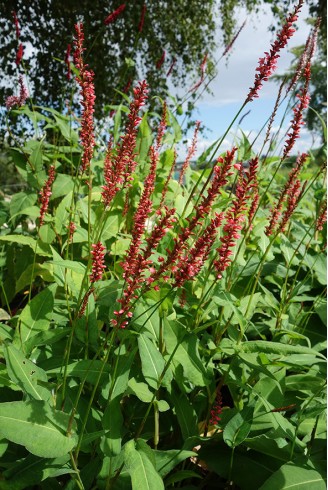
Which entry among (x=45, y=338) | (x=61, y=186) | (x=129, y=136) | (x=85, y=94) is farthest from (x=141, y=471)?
(x=61, y=186)

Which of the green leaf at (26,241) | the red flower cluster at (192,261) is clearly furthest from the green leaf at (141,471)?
the green leaf at (26,241)

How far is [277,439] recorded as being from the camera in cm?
134

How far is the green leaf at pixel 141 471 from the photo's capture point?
42.4 inches

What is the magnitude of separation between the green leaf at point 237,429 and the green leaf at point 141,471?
236mm

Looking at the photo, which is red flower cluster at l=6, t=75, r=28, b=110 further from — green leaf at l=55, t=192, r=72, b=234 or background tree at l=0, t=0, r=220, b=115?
background tree at l=0, t=0, r=220, b=115

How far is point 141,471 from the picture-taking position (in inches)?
43.3

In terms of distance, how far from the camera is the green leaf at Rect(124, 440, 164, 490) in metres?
1.08

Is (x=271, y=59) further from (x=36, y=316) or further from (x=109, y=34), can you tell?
(x=109, y=34)

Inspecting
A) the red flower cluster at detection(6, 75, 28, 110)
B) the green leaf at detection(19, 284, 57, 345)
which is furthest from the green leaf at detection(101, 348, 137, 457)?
the red flower cluster at detection(6, 75, 28, 110)

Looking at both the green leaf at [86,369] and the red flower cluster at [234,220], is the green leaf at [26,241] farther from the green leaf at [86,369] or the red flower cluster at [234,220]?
the red flower cluster at [234,220]

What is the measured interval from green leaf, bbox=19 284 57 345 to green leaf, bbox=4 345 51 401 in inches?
10.2

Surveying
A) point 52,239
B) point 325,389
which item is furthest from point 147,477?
point 52,239

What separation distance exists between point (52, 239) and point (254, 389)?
1.17 m

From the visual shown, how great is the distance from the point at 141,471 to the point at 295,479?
415 mm
